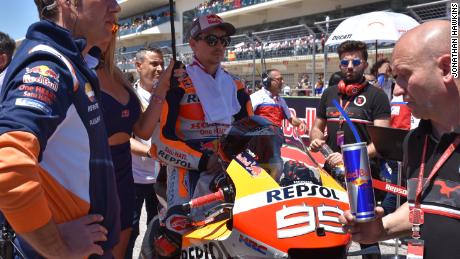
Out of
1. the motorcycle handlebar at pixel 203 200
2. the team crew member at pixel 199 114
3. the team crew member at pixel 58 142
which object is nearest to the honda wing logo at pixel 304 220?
the motorcycle handlebar at pixel 203 200

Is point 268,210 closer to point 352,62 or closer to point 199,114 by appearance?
point 199,114

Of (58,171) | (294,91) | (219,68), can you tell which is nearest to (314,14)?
(294,91)

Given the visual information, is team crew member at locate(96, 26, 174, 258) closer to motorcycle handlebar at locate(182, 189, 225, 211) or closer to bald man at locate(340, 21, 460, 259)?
motorcycle handlebar at locate(182, 189, 225, 211)

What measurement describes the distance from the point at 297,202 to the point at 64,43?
1219 mm

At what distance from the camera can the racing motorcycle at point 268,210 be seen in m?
2.09

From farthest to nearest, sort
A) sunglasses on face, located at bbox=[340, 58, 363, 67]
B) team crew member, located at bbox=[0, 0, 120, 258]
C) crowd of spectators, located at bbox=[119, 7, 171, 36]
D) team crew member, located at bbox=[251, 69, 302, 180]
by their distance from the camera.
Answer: crowd of spectators, located at bbox=[119, 7, 171, 36] < team crew member, located at bbox=[251, 69, 302, 180] < sunglasses on face, located at bbox=[340, 58, 363, 67] < team crew member, located at bbox=[0, 0, 120, 258]

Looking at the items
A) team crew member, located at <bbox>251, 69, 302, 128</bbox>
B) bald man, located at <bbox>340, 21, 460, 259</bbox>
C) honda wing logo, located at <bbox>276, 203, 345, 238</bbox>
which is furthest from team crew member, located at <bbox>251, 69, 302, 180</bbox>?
bald man, located at <bbox>340, 21, 460, 259</bbox>

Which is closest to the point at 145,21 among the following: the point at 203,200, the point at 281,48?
the point at 281,48

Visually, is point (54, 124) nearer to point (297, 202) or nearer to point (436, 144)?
point (297, 202)

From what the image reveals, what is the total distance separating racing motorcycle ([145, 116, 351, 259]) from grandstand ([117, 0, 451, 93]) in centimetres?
322

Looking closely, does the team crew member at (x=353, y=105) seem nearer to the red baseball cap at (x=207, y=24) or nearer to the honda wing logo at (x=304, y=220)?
the red baseball cap at (x=207, y=24)

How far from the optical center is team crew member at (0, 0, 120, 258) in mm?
1360

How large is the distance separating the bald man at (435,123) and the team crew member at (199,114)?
1.40 m

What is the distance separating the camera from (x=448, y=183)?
5.55 ft
